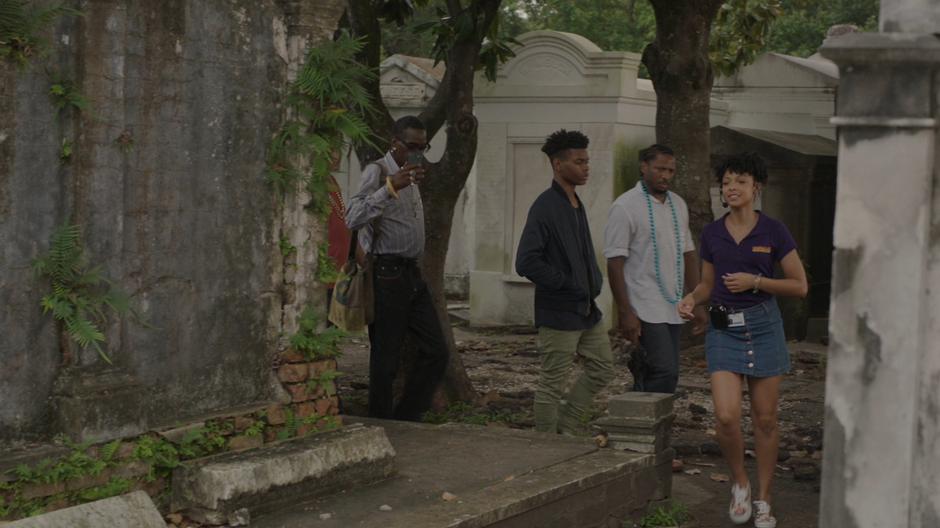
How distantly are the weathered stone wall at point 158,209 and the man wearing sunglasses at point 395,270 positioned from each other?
157 cm

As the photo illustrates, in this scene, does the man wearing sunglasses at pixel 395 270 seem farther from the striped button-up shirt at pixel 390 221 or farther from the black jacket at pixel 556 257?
the black jacket at pixel 556 257

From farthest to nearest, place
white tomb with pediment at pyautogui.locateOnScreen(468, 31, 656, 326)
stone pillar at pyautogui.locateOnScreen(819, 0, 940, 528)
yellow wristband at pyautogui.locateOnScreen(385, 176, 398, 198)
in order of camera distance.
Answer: white tomb with pediment at pyautogui.locateOnScreen(468, 31, 656, 326)
yellow wristband at pyautogui.locateOnScreen(385, 176, 398, 198)
stone pillar at pyautogui.locateOnScreen(819, 0, 940, 528)

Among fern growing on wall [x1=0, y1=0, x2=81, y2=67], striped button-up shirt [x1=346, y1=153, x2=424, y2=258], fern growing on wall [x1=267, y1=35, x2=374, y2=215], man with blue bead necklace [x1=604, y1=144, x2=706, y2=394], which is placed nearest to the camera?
fern growing on wall [x1=0, y1=0, x2=81, y2=67]

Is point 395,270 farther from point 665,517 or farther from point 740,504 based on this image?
point 740,504

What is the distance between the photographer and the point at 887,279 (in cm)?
506

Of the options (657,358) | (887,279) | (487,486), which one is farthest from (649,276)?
(887,279)

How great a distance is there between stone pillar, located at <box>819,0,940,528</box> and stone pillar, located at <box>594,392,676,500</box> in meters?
2.61

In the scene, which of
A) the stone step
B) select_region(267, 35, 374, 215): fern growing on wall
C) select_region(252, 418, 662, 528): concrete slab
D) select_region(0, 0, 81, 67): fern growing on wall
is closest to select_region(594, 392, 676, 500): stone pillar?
select_region(252, 418, 662, 528): concrete slab

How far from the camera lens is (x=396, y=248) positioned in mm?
8672

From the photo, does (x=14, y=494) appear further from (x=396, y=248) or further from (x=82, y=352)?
(x=396, y=248)

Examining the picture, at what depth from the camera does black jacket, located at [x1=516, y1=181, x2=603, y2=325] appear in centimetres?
824

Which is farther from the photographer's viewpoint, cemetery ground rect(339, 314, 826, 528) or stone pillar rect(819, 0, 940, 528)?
cemetery ground rect(339, 314, 826, 528)

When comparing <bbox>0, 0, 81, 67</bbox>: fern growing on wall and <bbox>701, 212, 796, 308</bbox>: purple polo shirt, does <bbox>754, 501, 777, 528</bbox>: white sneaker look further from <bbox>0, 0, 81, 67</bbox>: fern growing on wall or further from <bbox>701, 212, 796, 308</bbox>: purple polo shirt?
<bbox>0, 0, 81, 67</bbox>: fern growing on wall

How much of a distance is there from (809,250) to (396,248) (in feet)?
29.6
